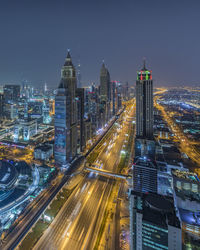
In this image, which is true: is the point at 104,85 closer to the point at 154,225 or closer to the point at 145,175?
the point at 145,175

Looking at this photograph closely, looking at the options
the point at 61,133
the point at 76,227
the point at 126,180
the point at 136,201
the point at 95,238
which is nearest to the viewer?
the point at 136,201

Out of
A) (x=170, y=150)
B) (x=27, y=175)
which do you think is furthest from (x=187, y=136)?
(x=27, y=175)

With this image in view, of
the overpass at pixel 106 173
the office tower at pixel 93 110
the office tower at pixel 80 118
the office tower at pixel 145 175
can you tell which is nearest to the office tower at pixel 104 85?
the office tower at pixel 93 110

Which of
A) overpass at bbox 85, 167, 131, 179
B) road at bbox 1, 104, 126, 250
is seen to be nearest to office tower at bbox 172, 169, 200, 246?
overpass at bbox 85, 167, 131, 179

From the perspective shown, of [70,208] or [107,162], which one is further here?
[107,162]

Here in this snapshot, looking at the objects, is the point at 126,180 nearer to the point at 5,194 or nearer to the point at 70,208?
the point at 70,208

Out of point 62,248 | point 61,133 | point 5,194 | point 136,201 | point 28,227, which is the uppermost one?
point 61,133

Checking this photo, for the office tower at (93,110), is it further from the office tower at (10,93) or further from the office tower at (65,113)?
the office tower at (10,93)
